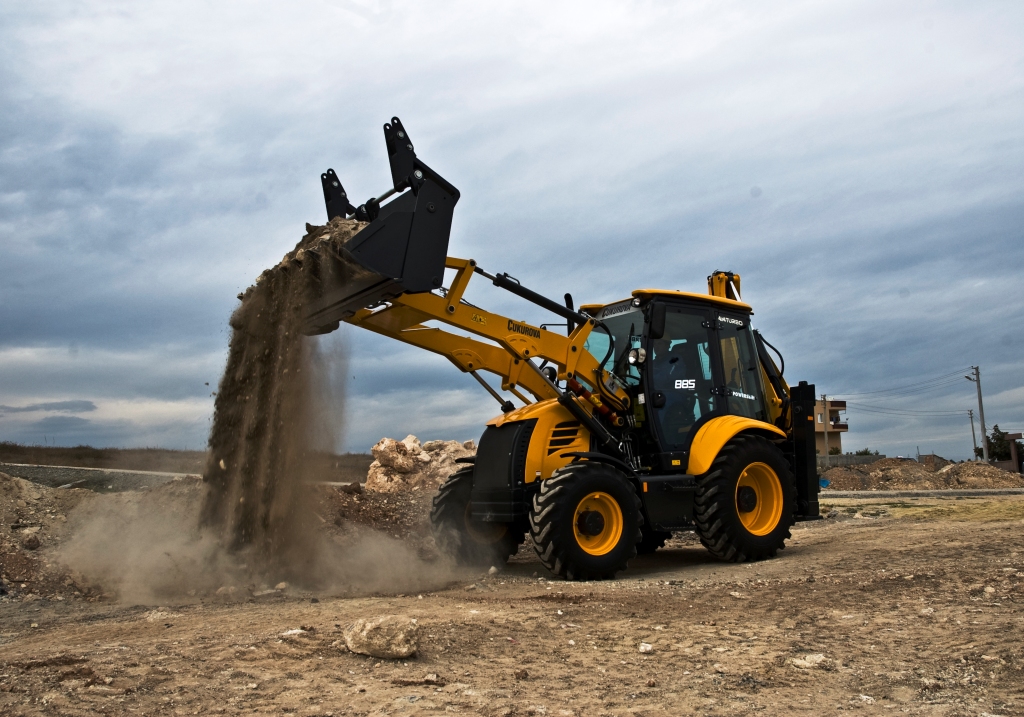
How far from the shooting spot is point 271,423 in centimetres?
840

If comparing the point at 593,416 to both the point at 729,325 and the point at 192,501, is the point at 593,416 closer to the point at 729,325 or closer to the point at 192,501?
the point at 729,325

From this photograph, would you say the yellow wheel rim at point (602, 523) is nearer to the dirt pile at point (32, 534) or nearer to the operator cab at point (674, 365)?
the operator cab at point (674, 365)

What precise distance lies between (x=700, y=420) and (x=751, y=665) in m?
4.88

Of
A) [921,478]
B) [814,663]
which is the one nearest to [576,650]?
[814,663]

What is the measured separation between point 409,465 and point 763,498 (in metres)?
9.60

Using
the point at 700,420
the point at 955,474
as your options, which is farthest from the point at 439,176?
the point at 955,474

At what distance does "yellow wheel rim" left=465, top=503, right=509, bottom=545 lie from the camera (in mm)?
10117

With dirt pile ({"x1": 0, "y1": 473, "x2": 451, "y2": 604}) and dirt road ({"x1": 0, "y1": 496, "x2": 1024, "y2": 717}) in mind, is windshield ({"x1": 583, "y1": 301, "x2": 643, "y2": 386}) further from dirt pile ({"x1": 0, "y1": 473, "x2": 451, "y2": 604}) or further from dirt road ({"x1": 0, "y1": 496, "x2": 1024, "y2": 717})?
dirt pile ({"x1": 0, "y1": 473, "x2": 451, "y2": 604})

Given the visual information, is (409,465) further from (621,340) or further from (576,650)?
(576,650)

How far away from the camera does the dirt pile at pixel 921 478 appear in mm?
30016

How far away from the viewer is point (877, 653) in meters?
5.48

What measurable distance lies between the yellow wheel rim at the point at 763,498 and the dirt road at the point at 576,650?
148 centimetres

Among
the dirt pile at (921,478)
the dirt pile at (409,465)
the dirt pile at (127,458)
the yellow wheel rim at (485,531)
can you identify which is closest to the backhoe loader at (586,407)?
the yellow wheel rim at (485,531)

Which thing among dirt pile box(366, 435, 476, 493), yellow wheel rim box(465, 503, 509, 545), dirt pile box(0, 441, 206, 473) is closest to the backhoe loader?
yellow wheel rim box(465, 503, 509, 545)
